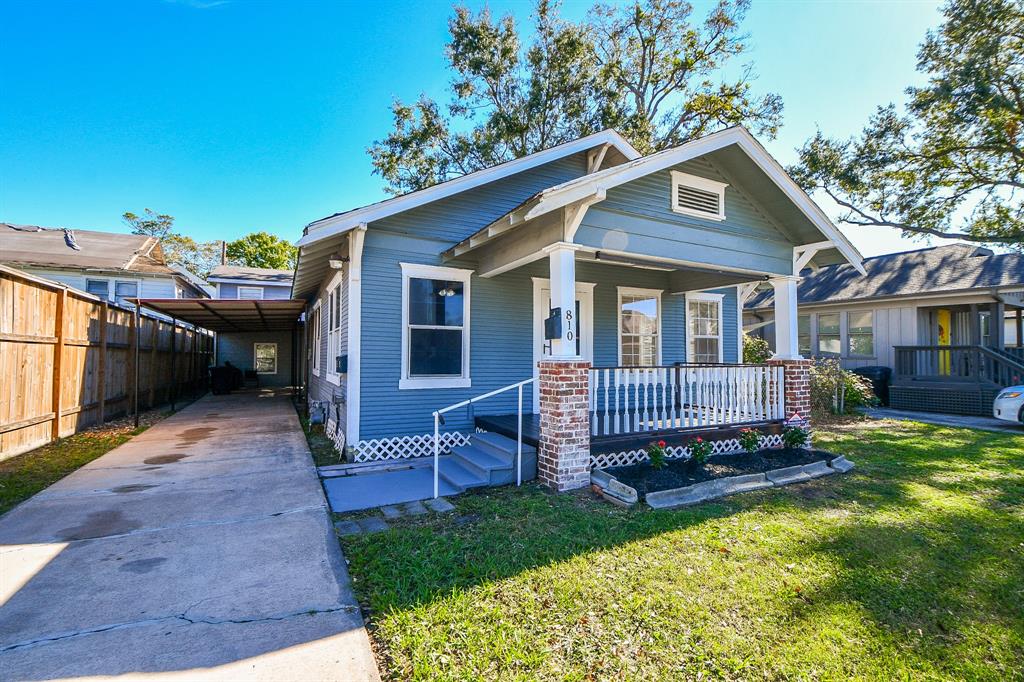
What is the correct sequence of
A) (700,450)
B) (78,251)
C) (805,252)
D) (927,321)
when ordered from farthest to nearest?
(78,251), (927,321), (805,252), (700,450)

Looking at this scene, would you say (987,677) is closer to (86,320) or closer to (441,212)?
(441,212)

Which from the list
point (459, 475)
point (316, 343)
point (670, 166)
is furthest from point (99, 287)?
point (670, 166)

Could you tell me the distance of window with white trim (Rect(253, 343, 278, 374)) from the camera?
2188cm

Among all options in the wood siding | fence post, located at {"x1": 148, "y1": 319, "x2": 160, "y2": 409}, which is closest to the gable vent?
the wood siding

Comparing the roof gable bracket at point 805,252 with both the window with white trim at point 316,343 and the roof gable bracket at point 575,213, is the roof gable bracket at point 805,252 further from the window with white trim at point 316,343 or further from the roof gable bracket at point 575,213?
the window with white trim at point 316,343

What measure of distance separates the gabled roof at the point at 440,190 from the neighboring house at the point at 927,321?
27.5ft

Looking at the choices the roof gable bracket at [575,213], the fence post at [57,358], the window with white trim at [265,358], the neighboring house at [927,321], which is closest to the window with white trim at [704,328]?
the neighboring house at [927,321]

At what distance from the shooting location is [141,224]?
1544 inches

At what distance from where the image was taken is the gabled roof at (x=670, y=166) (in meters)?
5.16

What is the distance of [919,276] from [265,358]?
26.3 metres

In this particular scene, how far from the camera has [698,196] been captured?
6.82 m

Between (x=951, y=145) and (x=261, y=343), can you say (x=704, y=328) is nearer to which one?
(x=951, y=145)

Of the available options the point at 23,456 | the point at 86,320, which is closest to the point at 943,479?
the point at 23,456

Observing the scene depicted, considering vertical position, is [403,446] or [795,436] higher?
[795,436]
